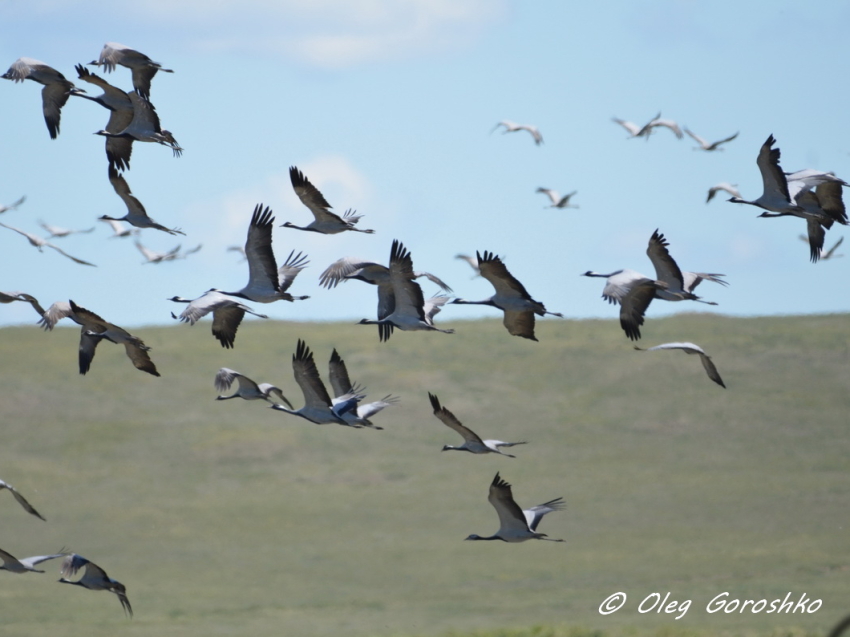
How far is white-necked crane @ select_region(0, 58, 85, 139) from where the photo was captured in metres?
21.4

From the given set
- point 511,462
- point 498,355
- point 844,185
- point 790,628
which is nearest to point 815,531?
point 511,462

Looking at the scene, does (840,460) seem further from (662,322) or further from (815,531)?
(662,322)

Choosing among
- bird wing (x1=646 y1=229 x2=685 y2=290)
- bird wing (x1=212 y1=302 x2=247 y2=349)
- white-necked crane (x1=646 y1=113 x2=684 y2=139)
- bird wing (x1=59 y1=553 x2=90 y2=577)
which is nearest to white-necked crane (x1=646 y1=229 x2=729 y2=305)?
bird wing (x1=646 y1=229 x2=685 y2=290)

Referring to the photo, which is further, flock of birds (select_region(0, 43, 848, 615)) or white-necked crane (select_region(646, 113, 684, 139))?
white-necked crane (select_region(646, 113, 684, 139))

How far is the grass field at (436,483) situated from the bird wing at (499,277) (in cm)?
1494

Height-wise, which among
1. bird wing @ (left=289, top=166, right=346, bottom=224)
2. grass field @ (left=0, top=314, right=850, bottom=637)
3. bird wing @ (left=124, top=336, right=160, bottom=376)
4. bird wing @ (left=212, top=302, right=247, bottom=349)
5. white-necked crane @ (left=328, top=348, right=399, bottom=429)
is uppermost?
bird wing @ (left=289, top=166, right=346, bottom=224)

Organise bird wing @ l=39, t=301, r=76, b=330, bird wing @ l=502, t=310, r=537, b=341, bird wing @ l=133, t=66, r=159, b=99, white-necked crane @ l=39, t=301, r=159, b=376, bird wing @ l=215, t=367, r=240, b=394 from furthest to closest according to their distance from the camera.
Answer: bird wing @ l=215, t=367, r=240, b=394, bird wing @ l=39, t=301, r=76, b=330, bird wing @ l=133, t=66, r=159, b=99, bird wing @ l=502, t=310, r=537, b=341, white-necked crane @ l=39, t=301, r=159, b=376

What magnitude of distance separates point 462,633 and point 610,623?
12.7ft

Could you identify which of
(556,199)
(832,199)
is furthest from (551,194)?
(832,199)

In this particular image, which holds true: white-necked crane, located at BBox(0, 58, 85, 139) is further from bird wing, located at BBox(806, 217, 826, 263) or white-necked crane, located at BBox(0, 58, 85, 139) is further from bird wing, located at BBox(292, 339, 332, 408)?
bird wing, located at BBox(806, 217, 826, 263)

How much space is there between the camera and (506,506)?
1964cm

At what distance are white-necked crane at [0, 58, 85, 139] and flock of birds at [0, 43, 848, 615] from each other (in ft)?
0.07

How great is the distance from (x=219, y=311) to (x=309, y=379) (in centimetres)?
175

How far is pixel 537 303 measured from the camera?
19188 mm
